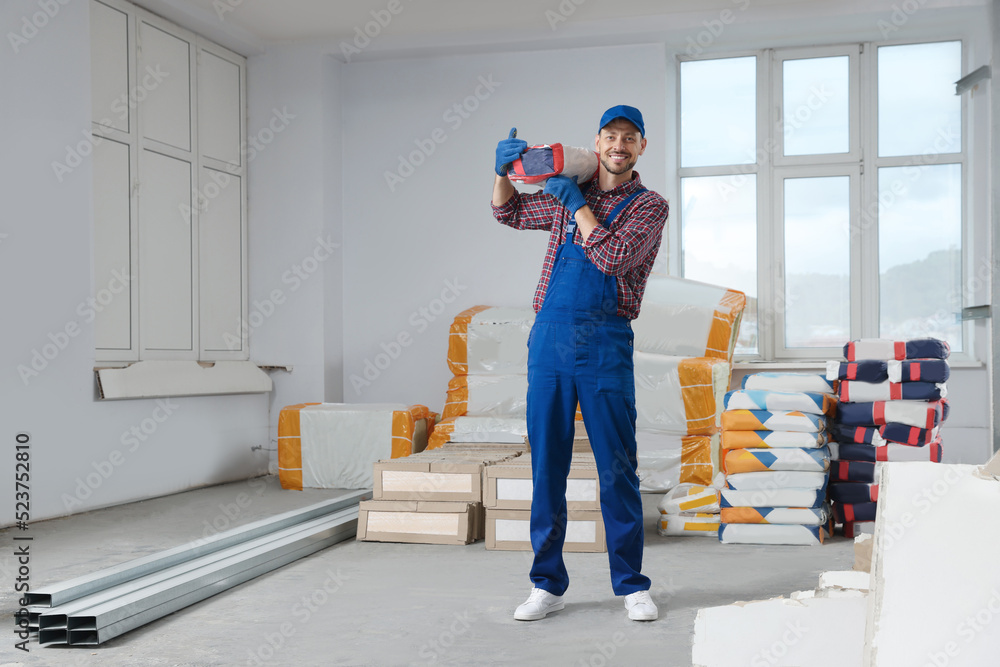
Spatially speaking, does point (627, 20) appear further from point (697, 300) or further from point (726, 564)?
point (726, 564)

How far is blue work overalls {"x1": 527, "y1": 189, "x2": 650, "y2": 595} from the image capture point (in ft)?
9.33

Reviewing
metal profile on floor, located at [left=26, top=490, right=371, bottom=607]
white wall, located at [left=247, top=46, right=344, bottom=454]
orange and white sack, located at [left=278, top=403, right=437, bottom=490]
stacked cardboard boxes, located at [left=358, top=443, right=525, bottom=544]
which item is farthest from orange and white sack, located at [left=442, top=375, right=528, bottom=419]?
stacked cardboard boxes, located at [left=358, top=443, right=525, bottom=544]

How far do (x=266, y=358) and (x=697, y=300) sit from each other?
3.52m

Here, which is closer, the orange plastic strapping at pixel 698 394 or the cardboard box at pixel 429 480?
the cardboard box at pixel 429 480

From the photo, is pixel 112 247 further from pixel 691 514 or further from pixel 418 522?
pixel 691 514

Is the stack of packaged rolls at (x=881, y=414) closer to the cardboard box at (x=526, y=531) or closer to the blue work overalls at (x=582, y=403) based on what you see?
the cardboard box at (x=526, y=531)

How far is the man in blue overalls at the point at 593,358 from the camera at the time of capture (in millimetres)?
2838

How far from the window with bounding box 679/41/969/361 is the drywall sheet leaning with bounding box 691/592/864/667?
5455mm

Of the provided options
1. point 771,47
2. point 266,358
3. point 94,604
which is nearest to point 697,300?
point 771,47

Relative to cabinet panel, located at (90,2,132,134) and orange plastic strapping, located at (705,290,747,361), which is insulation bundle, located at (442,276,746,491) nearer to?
orange plastic strapping, located at (705,290,747,361)

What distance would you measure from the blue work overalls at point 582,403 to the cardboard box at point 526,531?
107 cm

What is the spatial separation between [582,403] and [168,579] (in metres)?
1.68

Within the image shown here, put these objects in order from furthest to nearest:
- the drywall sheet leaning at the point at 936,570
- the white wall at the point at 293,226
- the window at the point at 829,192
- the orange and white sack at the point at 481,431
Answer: the white wall at the point at 293,226 < the window at the point at 829,192 < the orange and white sack at the point at 481,431 < the drywall sheet leaning at the point at 936,570

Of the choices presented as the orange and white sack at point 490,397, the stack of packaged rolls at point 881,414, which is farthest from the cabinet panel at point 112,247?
the stack of packaged rolls at point 881,414
